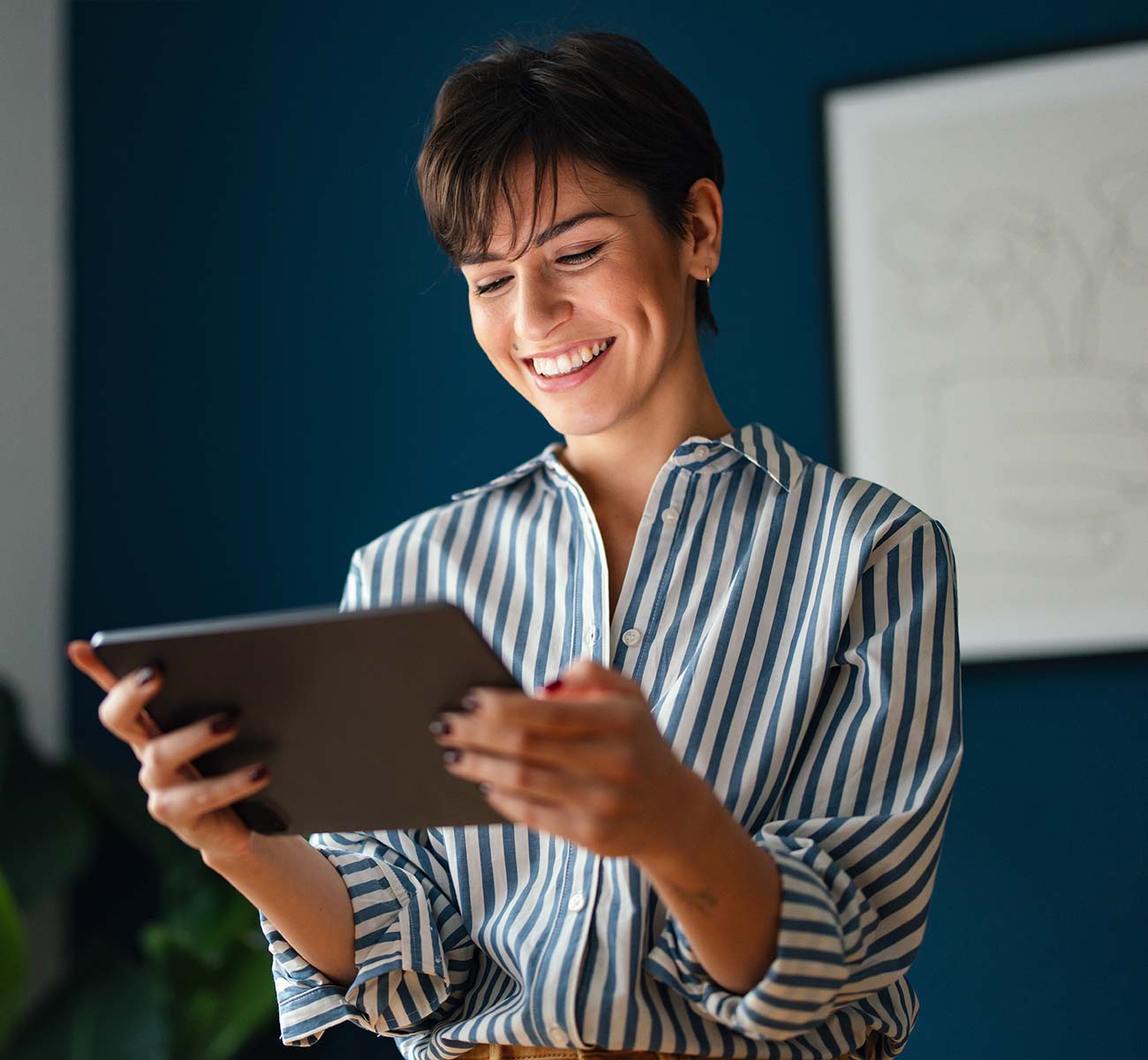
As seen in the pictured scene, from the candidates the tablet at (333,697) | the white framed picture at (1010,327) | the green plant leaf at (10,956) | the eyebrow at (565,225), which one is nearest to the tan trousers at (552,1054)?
the tablet at (333,697)

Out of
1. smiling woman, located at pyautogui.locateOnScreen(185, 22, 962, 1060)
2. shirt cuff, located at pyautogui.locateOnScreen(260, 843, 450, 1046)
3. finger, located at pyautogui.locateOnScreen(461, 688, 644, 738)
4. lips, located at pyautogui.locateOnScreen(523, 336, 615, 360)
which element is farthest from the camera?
lips, located at pyautogui.locateOnScreen(523, 336, 615, 360)

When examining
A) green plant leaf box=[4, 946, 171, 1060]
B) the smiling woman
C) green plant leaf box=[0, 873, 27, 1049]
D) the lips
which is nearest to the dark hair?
the smiling woman

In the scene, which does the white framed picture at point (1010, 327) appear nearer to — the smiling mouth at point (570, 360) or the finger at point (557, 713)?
the smiling mouth at point (570, 360)

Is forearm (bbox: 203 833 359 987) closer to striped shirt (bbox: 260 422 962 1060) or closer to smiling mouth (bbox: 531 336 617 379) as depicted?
striped shirt (bbox: 260 422 962 1060)

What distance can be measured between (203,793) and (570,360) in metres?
0.56

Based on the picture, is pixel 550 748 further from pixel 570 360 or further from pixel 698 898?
pixel 570 360

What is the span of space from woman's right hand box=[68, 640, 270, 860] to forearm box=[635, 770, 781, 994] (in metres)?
0.30

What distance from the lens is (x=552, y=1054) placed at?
3.64 feet

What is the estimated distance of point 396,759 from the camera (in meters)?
0.96

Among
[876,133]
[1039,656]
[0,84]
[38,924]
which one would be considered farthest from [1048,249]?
[38,924]

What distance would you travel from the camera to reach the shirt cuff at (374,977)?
3.88 feet

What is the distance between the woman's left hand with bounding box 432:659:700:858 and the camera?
32.9 inches

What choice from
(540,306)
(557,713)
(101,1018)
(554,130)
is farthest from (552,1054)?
(101,1018)

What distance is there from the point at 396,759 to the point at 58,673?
1730mm
